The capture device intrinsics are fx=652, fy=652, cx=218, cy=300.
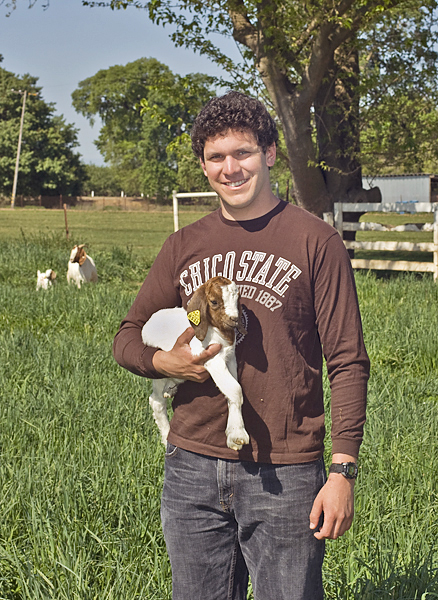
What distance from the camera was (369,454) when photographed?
3.74 m

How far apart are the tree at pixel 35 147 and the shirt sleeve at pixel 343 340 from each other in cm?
6158

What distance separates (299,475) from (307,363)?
317 mm

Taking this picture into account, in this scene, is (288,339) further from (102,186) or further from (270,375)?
(102,186)

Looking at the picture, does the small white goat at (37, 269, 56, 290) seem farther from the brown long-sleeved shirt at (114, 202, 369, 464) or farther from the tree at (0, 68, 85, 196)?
the tree at (0, 68, 85, 196)

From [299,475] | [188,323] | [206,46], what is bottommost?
[299,475]

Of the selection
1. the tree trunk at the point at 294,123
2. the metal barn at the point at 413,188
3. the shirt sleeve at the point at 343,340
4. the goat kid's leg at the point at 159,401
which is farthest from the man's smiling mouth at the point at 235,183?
the metal barn at the point at 413,188

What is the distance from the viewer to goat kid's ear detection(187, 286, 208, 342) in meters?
1.64

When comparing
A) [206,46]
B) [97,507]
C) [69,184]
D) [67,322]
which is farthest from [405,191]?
[97,507]

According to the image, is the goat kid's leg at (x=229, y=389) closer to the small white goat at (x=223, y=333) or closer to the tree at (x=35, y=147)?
the small white goat at (x=223, y=333)

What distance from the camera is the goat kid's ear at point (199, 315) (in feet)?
5.38

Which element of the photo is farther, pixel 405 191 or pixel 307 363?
pixel 405 191

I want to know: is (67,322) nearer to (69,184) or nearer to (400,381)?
(400,381)

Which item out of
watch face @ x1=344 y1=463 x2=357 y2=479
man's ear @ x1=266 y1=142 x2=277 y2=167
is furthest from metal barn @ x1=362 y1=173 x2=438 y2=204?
watch face @ x1=344 y1=463 x2=357 y2=479

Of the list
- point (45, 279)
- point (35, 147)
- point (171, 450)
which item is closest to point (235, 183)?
point (171, 450)
